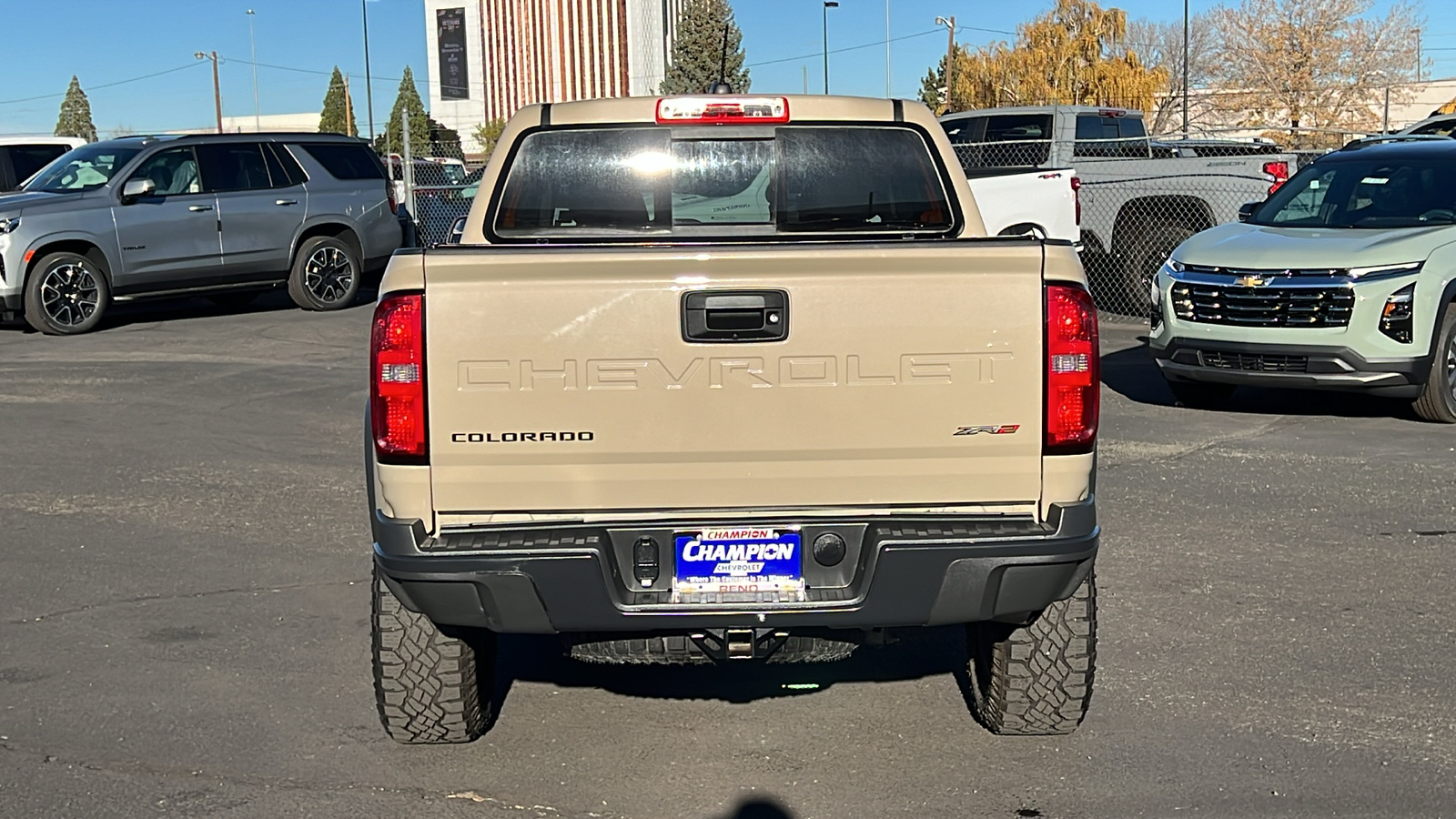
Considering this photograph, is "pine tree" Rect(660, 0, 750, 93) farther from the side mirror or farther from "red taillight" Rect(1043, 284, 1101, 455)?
"red taillight" Rect(1043, 284, 1101, 455)

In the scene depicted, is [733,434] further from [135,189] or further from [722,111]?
[135,189]

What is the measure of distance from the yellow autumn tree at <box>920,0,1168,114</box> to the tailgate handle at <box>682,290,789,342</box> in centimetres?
6025

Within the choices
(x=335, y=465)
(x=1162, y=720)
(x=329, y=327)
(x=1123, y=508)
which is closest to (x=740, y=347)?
(x=1162, y=720)

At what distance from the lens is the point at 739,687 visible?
5195mm

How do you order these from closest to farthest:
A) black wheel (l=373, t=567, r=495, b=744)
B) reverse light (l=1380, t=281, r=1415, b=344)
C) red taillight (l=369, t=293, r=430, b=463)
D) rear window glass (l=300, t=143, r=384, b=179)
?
red taillight (l=369, t=293, r=430, b=463) < black wheel (l=373, t=567, r=495, b=744) < reverse light (l=1380, t=281, r=1415, b=344) < rear window glass (l=300, t=143, r=384, b=179)

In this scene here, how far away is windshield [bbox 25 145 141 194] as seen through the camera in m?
16.1

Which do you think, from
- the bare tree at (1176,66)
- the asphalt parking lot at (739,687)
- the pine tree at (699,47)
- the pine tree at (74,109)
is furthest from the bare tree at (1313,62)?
the pine tree at (74,109)

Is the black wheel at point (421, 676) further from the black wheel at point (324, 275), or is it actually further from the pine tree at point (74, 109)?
the pine tree at point (74, 109)

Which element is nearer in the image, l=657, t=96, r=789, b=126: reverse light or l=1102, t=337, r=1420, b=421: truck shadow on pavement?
l=657, t=96, r=789, b=126: reverse light

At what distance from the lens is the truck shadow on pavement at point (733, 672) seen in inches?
203

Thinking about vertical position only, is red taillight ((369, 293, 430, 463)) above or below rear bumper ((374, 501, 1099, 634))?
above

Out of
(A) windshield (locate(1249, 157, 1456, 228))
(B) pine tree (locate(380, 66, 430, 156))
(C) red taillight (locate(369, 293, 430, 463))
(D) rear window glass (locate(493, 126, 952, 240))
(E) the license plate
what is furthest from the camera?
(B) pine tree (locate(380, 66, 430, 156))

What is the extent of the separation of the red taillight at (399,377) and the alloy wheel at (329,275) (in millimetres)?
13963

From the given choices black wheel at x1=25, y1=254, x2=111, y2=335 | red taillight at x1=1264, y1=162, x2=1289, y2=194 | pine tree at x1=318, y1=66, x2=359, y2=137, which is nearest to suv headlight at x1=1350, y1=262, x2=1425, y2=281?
red taillight at x1=1264, y1=162, x2=1289, y2=194
